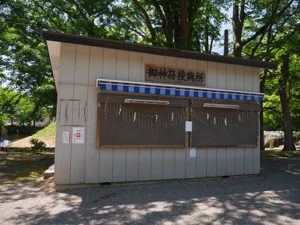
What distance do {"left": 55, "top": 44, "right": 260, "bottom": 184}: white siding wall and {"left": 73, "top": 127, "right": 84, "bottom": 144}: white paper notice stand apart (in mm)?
95

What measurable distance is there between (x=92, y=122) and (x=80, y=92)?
2.49 feet

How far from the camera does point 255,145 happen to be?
6844 millimetres

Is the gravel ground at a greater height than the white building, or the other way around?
the white building

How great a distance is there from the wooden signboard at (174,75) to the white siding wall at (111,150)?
0.43 ft

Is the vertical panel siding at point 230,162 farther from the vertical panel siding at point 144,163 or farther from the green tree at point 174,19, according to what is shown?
the green tree at point 174,19

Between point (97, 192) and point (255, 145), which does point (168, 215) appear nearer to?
point (97, 192)

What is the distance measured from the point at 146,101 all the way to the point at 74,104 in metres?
1.70

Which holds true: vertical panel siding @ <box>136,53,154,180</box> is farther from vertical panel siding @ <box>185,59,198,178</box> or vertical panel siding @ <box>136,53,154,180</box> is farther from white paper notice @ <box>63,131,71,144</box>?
white paper notice @ <box>63,131,71,144</box>

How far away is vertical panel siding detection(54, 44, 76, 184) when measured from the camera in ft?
16.9

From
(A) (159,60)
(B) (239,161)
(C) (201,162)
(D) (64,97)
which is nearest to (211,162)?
(C) (201,162)

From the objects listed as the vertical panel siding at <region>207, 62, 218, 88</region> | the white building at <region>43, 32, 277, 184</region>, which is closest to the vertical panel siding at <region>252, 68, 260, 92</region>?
the white building at <region>43, 32, 277, 184</region>

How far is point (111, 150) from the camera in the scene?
5.50 metres

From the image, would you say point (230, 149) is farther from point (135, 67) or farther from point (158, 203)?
point (135, 67)

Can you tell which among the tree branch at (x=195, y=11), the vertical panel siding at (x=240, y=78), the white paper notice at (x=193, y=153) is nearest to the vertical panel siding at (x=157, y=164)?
the white paper notice at (x=193, y=153)
